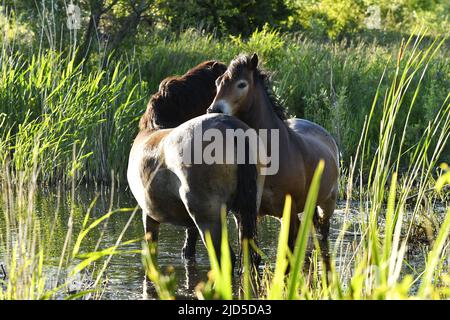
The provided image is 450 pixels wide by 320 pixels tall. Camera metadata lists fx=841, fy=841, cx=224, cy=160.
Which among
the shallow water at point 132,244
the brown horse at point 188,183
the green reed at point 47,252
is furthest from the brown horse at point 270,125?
the green reed at point 47,252

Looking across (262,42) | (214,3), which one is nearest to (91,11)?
(262,42)

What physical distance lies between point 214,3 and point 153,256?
1608 centimetres

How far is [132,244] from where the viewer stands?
7.03 metres

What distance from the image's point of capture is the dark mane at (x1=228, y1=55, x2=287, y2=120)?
626cm

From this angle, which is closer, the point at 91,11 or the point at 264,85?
the point at 264,85

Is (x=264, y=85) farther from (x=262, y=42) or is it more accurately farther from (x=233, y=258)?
(x=262, y=42)

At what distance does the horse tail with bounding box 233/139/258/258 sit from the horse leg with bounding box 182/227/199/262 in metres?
1.18

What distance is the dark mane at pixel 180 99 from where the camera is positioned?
238 inches

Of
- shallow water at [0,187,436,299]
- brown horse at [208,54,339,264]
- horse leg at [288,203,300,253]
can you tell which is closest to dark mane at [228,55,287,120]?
brown horse at [208,54,339,264]

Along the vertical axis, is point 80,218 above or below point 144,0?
below

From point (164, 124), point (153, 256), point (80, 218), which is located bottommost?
point (80, 218)

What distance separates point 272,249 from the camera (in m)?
6.94

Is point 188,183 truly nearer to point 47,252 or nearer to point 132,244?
point 47,252

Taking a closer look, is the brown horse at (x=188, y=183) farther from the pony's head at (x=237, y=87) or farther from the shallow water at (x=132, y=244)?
the pony's head at (x=237, y=87)
